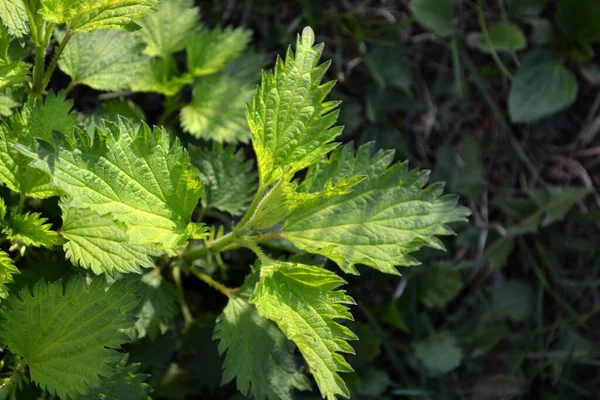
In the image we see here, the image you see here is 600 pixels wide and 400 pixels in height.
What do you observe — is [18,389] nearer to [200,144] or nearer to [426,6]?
[200,144]

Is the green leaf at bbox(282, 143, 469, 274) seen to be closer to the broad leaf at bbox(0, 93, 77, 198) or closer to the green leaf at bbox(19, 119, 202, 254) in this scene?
the green leaf at bbox(19, 119, 202, 254)

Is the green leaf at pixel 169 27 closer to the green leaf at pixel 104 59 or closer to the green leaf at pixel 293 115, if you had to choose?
the green leaf at pixel 104 59

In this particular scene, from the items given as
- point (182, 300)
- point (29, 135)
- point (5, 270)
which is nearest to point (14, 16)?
point (29, 135)

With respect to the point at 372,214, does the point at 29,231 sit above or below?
above

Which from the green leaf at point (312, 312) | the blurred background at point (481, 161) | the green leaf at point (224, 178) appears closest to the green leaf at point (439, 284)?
the blurred background at point (481, 161)

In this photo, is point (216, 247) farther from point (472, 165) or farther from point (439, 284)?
point (472, 165)

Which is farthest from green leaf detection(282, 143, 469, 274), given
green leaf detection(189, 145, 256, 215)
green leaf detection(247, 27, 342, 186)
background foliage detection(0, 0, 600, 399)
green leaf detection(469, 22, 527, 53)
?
green leaf detection(469, 22, 527, 53)
